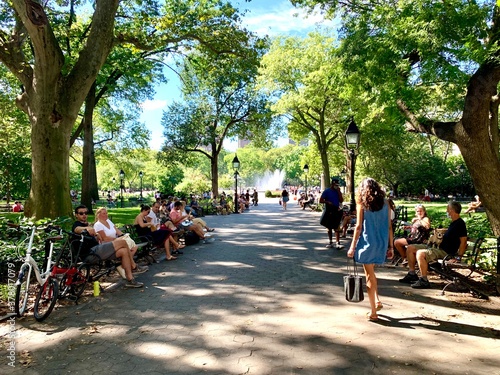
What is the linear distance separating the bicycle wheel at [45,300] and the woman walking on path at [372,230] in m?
3.86

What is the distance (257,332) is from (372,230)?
1834 mm

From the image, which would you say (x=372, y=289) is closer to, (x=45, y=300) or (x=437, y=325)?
(x=437, y=325)

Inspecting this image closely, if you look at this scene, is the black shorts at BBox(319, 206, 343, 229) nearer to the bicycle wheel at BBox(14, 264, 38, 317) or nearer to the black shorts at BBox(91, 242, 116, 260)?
the black shorts at BBox(91, 242, 116, 260)

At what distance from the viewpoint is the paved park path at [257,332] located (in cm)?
352

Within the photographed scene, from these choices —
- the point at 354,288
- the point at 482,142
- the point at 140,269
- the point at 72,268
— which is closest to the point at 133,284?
the point at 72,268

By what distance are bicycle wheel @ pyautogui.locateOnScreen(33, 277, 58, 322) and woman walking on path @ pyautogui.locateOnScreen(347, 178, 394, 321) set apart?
3.86 m

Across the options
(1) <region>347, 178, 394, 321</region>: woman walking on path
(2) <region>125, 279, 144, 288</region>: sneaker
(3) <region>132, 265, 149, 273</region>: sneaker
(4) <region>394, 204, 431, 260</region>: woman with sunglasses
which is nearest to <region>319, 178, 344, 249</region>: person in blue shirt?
(4) <region>394, 204, 431, 260</region>: woman with sunglasses

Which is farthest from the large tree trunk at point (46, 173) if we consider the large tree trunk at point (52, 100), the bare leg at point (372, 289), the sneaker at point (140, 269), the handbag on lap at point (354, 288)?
the bare leg at point (372, 289)

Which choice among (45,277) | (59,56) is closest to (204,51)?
(59,56)

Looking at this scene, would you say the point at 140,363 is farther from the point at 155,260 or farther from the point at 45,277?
the point at 155,260

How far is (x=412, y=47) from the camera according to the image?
8.66 meters

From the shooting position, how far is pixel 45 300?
5117 millimetres

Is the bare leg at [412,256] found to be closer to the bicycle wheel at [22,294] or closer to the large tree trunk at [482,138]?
the large tree trunk at [482,138]

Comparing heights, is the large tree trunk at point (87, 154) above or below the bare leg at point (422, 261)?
above
